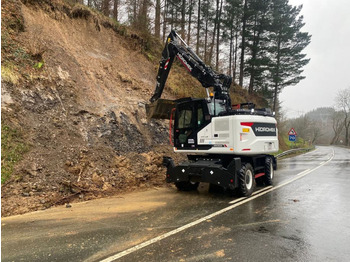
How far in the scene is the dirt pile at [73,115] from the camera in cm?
707

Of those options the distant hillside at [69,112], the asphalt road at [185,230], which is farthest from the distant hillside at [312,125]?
the asphalt road at [185,230]

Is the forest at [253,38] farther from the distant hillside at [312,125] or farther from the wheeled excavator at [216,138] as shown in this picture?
the distant hillside at [312,125]

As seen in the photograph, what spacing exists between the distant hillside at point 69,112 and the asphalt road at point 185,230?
114 centimetres

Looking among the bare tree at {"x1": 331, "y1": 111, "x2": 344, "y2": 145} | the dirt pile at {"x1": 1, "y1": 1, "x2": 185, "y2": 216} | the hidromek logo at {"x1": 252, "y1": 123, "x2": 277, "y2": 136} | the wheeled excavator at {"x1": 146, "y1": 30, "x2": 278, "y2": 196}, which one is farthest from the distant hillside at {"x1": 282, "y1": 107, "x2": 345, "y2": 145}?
the wheeled excavator at {"x1": 146, "y1": 30, "x2": 278, "y2": 196}

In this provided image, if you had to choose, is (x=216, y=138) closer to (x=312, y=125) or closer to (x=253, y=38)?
(x=253, y=38)

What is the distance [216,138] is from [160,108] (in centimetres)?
403

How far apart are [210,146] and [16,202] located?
540 cm

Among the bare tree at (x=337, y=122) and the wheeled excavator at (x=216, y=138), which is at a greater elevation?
the bare tree at (x=337, y=122)

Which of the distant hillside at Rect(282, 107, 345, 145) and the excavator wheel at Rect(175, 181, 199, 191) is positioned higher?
the distant hillside at Rect(282, 107, 345, 145)

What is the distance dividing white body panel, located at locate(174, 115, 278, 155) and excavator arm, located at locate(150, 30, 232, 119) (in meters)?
1.34

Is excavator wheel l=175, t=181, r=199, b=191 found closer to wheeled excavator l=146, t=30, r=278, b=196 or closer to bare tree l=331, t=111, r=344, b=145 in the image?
wheeled excavator l=146, t=30, r=278, b=196

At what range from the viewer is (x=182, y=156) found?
11969 mm

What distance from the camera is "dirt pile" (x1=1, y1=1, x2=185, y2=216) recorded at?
7.07 meters

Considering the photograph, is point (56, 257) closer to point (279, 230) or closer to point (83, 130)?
point (279, 230)
